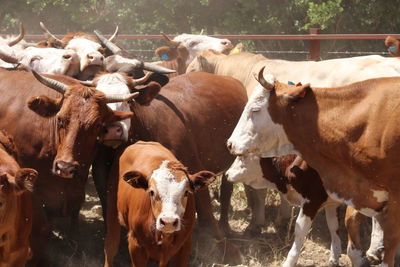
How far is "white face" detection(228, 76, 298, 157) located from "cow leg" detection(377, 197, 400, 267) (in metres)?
0.82

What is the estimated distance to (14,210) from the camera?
4668 millimetres

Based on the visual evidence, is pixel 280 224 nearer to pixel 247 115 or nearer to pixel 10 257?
pixel 247 115

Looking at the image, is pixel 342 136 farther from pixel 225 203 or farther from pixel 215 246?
pixel 225 203

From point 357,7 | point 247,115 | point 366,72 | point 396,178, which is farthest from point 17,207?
point 357,7

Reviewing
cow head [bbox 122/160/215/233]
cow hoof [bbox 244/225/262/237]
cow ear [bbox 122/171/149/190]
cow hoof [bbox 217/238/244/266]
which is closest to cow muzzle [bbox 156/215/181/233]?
cow head [bbox 122/160/215/233]

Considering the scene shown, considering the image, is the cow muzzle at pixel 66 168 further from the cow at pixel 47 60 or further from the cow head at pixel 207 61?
the cow head at pixel 207 61

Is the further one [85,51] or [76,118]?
[85,51]

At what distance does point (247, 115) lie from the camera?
5.49 metres

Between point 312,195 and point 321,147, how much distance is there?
0.56m

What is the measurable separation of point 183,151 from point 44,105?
1256 mm

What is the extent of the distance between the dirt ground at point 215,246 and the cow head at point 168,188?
1747mm

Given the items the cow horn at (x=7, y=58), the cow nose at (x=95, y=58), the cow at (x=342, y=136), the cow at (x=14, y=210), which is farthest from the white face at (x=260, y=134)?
the cow horn at (x=7, y=58)

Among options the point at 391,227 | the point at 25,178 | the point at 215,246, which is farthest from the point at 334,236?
the point at 25,178

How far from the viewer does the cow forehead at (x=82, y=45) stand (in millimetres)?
7856
